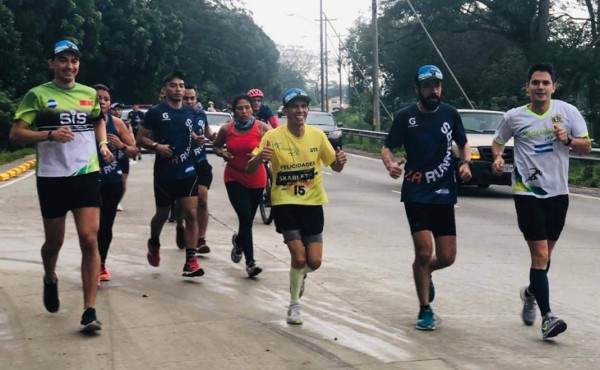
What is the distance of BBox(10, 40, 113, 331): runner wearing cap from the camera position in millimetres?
7203

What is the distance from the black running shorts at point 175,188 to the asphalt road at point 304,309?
765 mm

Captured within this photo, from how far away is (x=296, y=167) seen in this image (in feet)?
26.0

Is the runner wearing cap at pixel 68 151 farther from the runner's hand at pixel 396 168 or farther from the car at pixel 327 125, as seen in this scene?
the car at pixel 327 125

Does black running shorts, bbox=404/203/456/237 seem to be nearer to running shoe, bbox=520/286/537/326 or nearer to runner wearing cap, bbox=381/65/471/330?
runner wearing cap, bbox=381/65/471/330

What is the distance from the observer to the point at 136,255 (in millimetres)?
11336

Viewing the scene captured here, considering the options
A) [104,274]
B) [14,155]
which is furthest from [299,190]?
[14,155]

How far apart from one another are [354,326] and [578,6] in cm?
4028

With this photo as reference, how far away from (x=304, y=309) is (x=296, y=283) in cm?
52

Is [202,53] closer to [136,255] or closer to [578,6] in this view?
[578,6]

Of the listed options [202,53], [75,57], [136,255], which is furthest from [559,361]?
[202,53]

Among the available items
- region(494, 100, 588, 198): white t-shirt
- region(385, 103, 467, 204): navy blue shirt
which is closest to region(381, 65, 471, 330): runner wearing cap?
region(385, 103, 467, 204): navy blue shirt

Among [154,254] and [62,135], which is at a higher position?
[62,135]

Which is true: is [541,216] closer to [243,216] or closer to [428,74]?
[428,74]

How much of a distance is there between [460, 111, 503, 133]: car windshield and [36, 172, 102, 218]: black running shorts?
14.9 m
